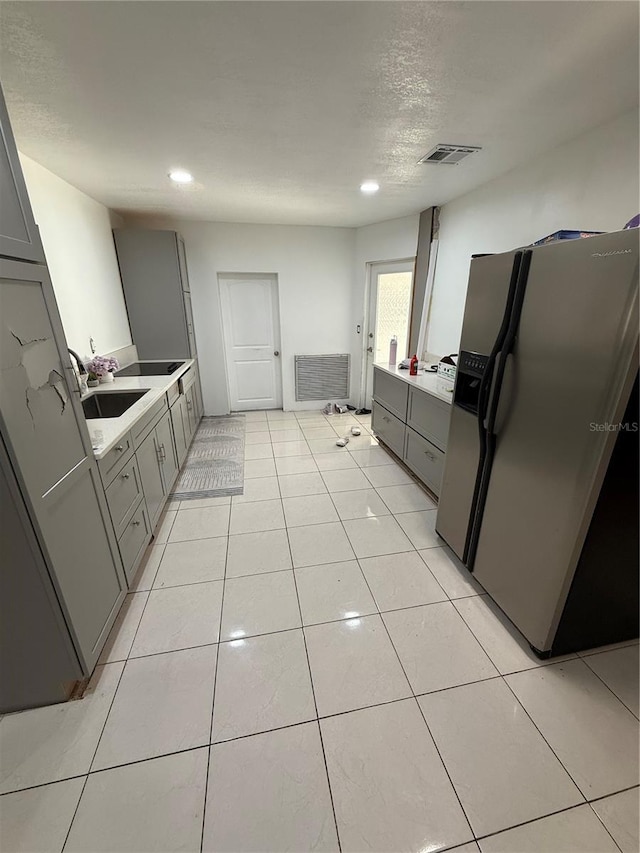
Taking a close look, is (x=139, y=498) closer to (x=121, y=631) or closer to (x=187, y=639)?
(x=121, y=631)

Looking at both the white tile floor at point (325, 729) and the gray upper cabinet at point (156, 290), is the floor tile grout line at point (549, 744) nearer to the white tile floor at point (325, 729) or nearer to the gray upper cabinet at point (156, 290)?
the white tile floor at point (325, 729)

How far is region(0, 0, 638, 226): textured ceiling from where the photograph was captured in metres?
1.21

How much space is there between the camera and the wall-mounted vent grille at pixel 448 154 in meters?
2.19

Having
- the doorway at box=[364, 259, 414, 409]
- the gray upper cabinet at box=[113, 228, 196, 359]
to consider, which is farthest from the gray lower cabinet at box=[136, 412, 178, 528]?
the doorway at box=[364, 259, 414, 409]

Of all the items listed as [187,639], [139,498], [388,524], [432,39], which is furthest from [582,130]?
[187,639]

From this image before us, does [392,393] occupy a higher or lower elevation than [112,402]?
lower

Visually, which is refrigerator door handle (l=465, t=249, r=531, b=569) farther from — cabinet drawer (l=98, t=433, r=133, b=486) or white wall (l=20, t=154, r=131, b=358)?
white wall (l=20, t=154, r=131, b=358)

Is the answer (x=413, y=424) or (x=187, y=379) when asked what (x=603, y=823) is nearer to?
(x=413, y=424)

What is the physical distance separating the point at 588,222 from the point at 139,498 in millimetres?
3275

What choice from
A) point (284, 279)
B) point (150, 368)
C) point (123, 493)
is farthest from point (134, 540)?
point (284, 279)

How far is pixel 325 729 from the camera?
4.25 ft

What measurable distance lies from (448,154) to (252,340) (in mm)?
3247

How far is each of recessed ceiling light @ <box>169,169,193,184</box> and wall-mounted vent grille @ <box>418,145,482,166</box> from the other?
5.82 feet

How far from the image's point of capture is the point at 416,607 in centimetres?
181
